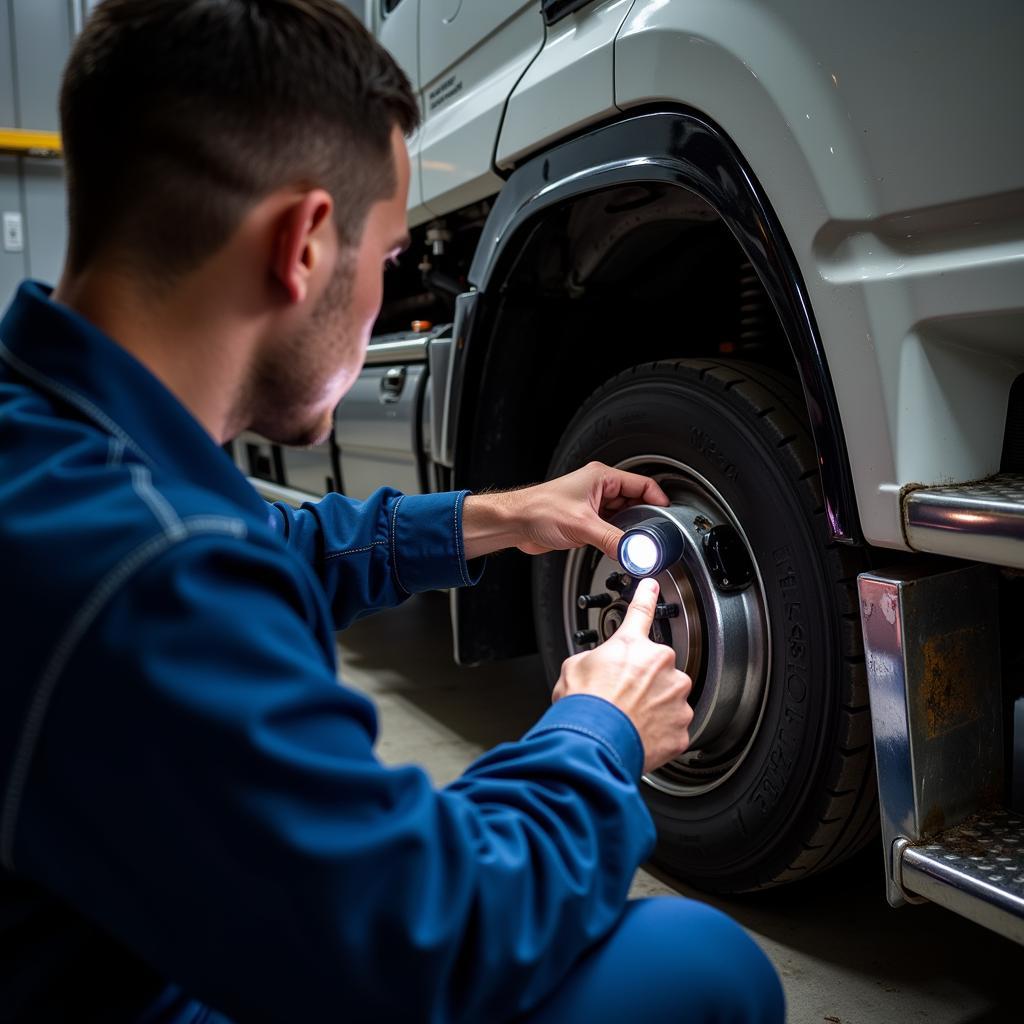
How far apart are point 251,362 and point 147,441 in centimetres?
14

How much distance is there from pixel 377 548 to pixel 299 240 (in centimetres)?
66

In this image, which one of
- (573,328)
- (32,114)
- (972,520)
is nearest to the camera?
(972,520)

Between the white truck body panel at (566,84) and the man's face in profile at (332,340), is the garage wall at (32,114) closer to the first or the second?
the white truck body panel at (566,84)

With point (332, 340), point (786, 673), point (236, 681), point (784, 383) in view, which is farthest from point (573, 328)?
point (236, 681)

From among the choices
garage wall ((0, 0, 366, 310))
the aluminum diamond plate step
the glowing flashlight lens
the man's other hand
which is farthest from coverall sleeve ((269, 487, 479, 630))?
garage wall ((0, 0, 366, 310))

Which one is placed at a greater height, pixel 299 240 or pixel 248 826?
pixel 299 240

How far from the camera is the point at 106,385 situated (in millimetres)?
663

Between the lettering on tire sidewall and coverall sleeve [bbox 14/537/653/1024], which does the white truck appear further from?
coverall sleeve [bbox 14/537/653/1024]

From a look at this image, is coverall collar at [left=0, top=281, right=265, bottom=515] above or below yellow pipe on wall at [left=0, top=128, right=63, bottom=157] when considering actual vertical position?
below

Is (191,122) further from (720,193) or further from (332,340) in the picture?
(720,193)

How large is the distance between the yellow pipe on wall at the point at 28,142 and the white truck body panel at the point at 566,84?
4819 mm

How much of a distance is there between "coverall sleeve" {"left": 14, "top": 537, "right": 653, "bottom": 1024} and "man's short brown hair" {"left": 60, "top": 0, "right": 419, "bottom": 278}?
0.96 ft

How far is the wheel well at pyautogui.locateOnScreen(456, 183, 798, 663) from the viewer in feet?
5.36

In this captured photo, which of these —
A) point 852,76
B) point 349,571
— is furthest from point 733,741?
point 852,76
